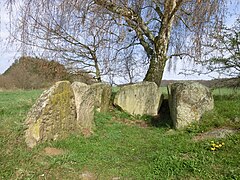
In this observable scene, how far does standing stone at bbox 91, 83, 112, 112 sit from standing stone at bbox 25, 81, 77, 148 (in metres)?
2.11

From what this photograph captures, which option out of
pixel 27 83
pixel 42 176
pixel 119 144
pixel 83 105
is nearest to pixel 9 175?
pixel 42 176

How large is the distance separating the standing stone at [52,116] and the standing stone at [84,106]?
0.24 meters

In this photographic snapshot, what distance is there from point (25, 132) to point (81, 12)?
2.73 m

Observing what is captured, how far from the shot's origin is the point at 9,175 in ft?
10.1

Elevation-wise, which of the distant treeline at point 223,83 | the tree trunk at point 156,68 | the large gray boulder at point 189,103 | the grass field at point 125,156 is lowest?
the grass field at point 125,156

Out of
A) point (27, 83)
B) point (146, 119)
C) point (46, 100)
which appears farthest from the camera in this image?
point (27, 83)

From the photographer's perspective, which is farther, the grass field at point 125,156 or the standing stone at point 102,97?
the standing stone at point 102,97

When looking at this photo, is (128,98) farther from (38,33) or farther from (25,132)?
(25,132)

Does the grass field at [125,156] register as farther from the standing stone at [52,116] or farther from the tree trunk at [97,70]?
the tree trunk at [97,70]

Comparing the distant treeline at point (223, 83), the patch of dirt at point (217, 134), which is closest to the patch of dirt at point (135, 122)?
the distant treeline at point (223, 83)

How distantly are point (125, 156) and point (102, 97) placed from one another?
3433 millimetres

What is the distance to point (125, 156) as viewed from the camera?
420 centimetres

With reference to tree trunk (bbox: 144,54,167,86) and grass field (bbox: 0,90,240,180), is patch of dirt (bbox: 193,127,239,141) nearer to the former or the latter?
grass field (bbox: 0,90,240,180)

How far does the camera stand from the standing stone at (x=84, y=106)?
539 centimetres
